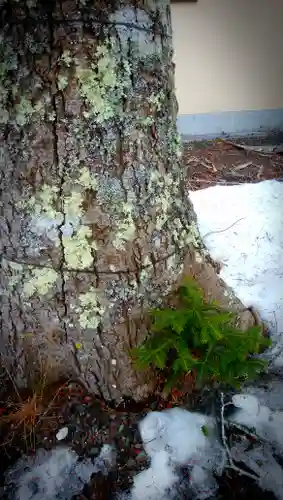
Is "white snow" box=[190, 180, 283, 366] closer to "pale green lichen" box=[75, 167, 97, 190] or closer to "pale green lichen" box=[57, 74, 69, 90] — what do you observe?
"pale green lichen" box=[75, 167, 97, 190]

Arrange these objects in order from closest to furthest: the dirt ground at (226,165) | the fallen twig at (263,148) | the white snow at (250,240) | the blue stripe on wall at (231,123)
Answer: the white snow at (250,240) → the dirt ground at (226,165) → the fallen twig at (263,148) → the blue stripe on wall at (231,123)

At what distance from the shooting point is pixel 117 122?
1339mm

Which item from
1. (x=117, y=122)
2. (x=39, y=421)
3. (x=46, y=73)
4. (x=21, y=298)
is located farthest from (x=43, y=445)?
(x=46, y=73)

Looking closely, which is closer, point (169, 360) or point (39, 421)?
point (39, 421)

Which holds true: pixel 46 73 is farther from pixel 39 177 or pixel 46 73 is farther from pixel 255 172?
pixel 255 172

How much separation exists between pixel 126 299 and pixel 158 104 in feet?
2.32

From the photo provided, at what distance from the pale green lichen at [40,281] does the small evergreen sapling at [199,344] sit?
39 centimetres

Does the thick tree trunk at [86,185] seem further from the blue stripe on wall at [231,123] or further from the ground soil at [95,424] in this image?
the blue stripe on wall at [231,123]

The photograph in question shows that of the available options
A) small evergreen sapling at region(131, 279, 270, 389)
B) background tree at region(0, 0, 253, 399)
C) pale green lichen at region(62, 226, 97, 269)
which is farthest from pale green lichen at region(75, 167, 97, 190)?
small evergreen sapling at region(131, 279, 270, 389)

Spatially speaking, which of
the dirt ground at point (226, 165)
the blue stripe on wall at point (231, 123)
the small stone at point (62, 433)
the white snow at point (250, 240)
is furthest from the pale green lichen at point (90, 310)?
the blue stripe on wall at point (231, 123)

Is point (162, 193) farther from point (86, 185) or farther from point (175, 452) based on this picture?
point (175, 452)

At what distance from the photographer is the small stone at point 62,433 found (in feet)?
4.69

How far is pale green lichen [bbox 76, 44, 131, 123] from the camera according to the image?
1271 millimetres

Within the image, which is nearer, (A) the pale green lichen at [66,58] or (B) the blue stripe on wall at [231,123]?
(A) the pale green lichen at [66,58]
